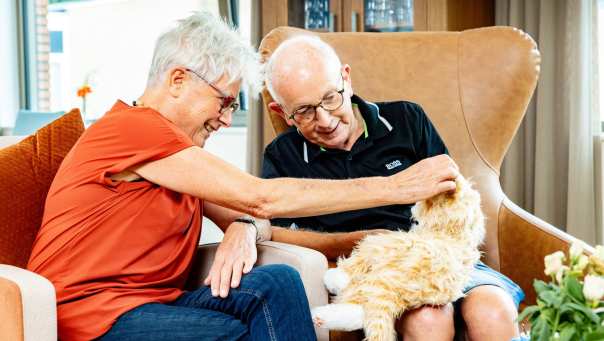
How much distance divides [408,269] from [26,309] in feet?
2.26

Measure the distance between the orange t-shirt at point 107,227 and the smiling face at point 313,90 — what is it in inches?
17.6

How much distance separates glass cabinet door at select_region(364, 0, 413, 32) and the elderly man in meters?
1.52

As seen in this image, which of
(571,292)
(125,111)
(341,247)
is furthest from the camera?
(341,247)

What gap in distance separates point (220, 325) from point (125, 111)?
0.46 metres

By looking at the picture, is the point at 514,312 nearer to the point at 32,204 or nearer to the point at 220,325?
the point at 220,325

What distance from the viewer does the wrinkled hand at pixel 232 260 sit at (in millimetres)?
1407

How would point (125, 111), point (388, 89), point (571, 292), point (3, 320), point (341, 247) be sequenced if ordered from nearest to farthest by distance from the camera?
point (571, 292) → point (3, 320) → point (125, 111) → point (341, 247) → point (388, 89)

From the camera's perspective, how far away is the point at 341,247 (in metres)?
1.78

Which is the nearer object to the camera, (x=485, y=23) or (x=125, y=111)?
(x=125, y=111)

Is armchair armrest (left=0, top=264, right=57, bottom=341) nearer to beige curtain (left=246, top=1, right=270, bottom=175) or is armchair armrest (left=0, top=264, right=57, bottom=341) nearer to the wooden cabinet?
the wooden cabinet

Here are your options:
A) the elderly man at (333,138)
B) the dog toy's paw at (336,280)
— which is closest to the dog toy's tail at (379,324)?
the dog toy's paw at (336,280)

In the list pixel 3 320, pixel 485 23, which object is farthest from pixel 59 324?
pixel 485 23

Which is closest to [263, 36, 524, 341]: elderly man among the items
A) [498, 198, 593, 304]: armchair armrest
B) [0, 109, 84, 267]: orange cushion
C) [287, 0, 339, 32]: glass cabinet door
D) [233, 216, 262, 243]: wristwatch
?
[233, 216, 262, 243]: wristwatch

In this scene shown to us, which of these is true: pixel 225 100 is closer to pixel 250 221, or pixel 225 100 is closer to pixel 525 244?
pixel 250 221
